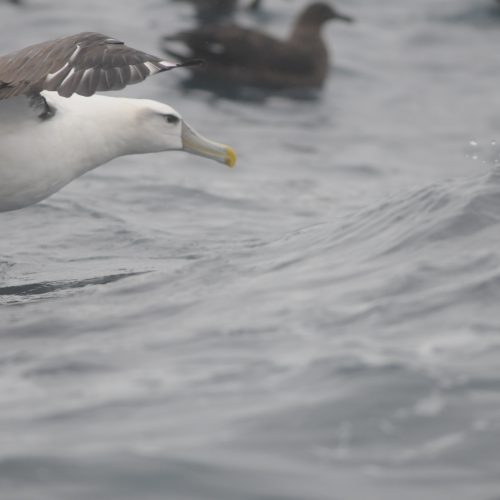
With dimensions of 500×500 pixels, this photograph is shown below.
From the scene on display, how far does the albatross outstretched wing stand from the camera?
6.24m

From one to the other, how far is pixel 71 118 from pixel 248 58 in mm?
7523

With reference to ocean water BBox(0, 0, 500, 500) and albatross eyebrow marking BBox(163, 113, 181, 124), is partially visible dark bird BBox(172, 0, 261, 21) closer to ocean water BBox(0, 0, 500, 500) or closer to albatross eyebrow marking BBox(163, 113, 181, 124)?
ocean water BBox(0, 0, 500, 500)

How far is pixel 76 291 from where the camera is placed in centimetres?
705

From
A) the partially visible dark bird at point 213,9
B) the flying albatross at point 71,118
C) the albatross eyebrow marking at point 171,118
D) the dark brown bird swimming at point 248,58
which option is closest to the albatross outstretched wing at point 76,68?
the flying albatross at point 71,118

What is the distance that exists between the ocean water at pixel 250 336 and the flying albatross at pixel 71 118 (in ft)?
2.09

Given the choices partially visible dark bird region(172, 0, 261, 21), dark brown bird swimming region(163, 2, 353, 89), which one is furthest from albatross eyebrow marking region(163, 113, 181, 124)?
partially visible dark bird region(172, 0, 261, 21)

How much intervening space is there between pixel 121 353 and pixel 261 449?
1293mm

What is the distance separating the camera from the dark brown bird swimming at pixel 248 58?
14.6 m

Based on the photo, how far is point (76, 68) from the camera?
6.33 m

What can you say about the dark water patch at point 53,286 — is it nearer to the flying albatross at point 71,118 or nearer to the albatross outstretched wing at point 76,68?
the flying albatross at point 71,118

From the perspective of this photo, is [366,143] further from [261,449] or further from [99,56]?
[261,449]

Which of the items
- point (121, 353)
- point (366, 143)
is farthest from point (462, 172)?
point (121, 353)

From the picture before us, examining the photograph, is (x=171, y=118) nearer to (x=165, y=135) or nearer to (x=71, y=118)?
(x=165, y=135)

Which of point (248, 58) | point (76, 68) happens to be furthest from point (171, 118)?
point (248, 58)
